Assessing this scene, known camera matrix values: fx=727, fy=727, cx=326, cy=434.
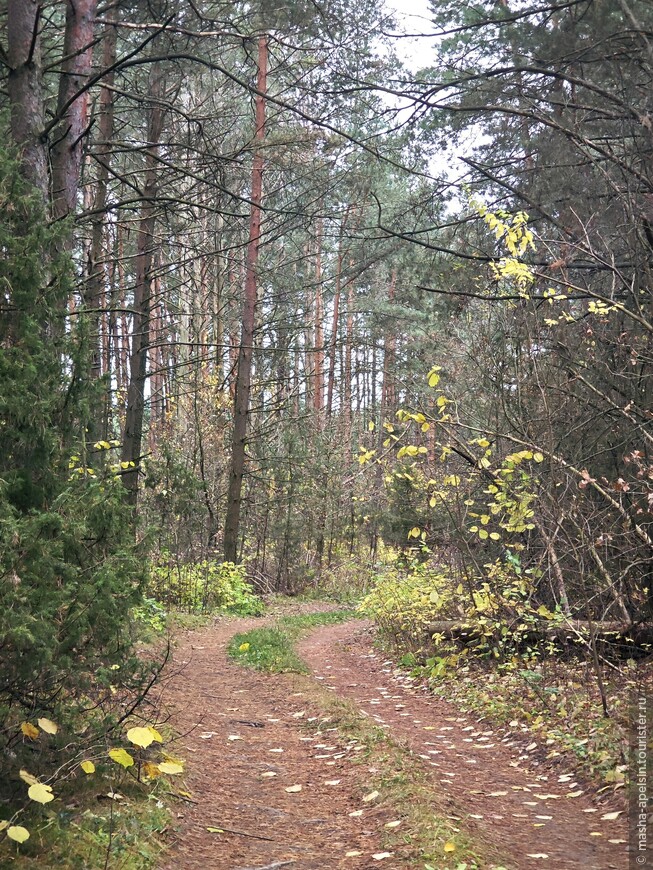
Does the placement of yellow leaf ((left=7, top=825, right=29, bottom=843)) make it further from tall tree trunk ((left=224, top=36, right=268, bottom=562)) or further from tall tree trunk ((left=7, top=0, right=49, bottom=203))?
tall tree trunk ((left=224, top=36, right=268, bottom=562))

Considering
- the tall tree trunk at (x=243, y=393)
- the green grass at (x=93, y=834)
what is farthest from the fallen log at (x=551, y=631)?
the tall tree trunk at (x=243, y=393)

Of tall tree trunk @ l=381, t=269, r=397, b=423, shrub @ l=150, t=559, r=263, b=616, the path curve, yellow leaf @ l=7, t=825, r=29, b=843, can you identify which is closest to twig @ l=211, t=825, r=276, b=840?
the path curve

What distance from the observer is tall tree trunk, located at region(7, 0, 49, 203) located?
5367 mm

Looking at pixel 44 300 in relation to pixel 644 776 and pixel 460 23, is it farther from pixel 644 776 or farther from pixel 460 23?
pixel 460 23

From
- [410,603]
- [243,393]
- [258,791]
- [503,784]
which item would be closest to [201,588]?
[243,393]

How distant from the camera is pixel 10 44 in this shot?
558cm

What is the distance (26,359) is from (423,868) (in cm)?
316

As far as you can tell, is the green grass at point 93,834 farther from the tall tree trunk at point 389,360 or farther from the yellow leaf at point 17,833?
the tall tree trunk at point 389,360

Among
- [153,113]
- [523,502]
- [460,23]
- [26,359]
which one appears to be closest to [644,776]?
[523,502]

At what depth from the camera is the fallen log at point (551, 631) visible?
6.76 m

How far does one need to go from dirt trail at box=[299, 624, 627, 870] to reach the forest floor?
0.01m

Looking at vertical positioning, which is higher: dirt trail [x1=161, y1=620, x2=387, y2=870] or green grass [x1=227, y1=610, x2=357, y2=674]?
dirt trail [x1=161, y1=620, x2=387, y2=870]

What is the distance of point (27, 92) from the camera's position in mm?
5531

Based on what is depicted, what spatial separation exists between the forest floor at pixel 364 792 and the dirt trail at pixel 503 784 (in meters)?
0.01
